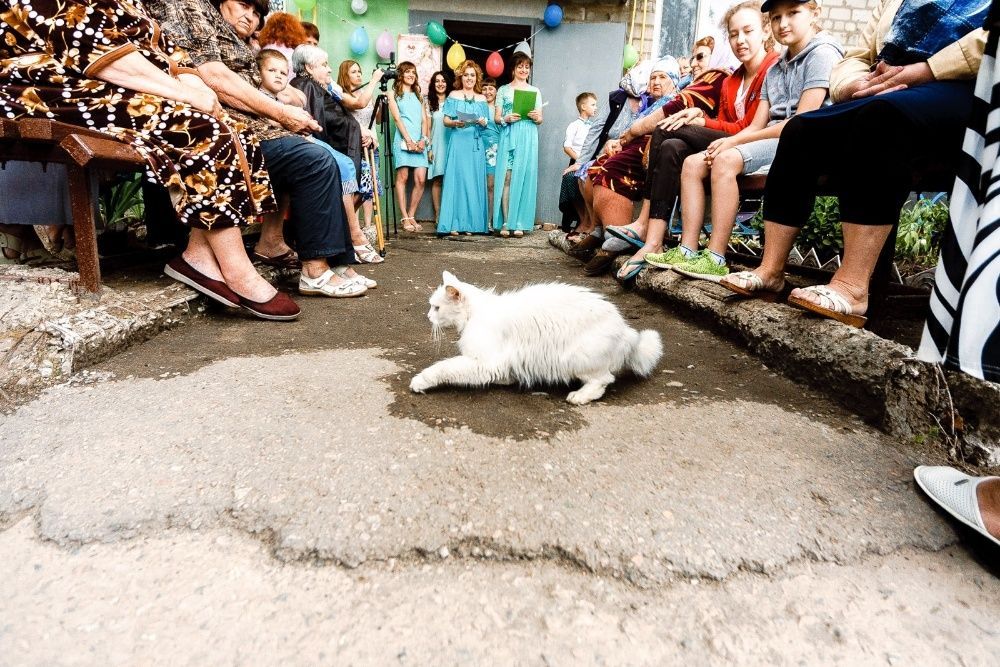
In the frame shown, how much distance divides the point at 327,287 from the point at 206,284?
0.73 m

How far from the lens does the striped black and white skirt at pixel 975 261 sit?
98cm

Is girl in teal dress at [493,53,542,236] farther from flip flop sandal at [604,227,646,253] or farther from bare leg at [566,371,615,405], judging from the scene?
bare leg at [566,371,615,405]

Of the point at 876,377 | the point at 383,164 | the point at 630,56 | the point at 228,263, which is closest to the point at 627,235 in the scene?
the point at 876,377

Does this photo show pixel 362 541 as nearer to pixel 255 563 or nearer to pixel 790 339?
pixel 255 563

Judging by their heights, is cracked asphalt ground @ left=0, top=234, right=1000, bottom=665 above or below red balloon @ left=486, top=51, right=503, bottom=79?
below

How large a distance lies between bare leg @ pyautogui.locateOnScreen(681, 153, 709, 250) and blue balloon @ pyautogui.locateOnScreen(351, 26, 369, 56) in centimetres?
584

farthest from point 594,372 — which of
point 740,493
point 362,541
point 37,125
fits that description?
point 37,125

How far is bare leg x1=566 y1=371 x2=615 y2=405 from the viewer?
1.80 meters

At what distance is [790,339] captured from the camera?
2033mm

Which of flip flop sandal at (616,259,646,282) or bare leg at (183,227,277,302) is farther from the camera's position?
flip flop sandal at (616,259,646,282)

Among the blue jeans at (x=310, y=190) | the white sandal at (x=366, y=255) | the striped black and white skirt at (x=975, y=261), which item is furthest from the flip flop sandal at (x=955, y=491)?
the white sandal at (x=366, y=255)

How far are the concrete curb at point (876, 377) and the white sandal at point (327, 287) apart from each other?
6.80ft

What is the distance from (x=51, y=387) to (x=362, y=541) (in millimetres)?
1389

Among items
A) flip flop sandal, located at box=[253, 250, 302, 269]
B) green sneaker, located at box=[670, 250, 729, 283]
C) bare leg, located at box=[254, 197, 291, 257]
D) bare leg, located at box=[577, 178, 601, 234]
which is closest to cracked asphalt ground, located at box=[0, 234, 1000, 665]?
green sneaker, located at box=[670, 250, 729, 283]
